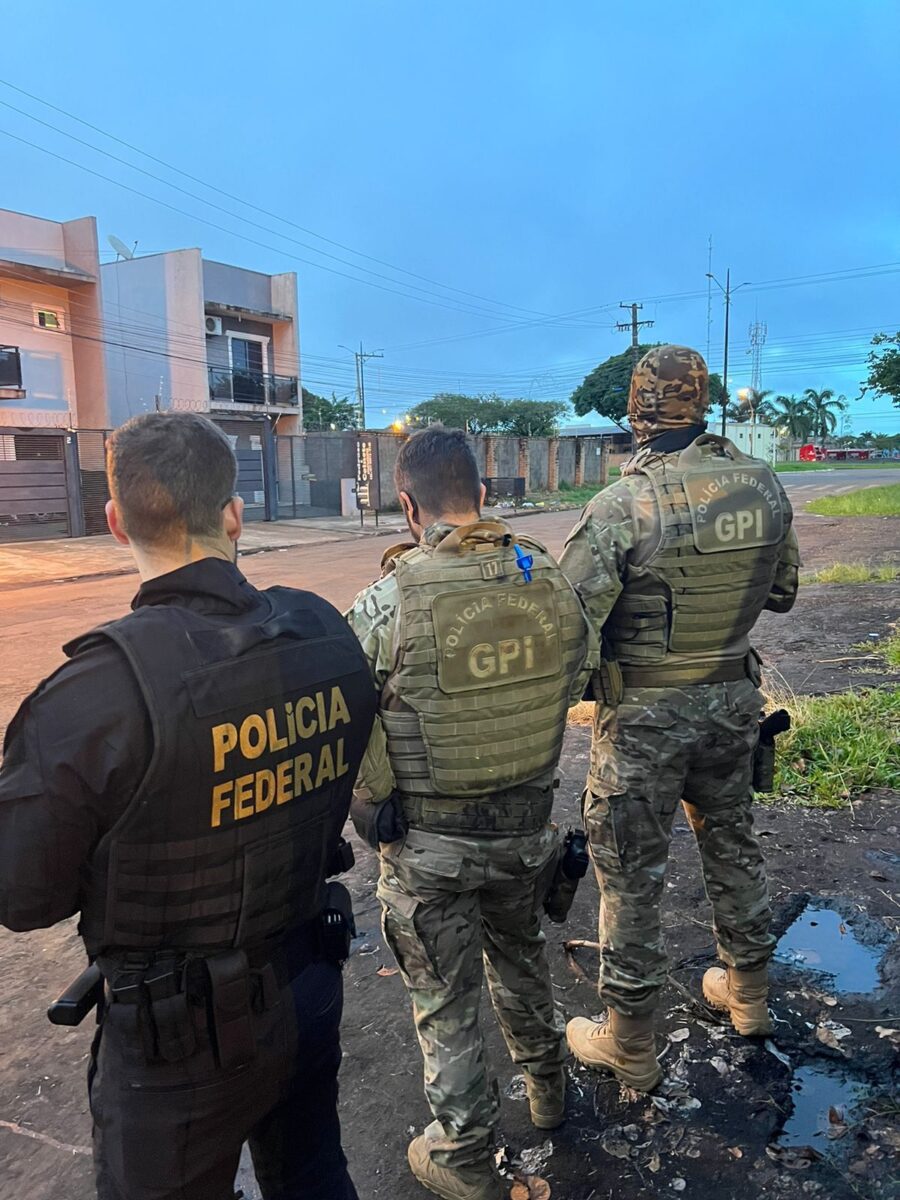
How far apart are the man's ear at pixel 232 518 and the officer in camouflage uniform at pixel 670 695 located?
109 centimetres

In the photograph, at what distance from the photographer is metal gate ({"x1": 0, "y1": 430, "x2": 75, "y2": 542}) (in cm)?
1791

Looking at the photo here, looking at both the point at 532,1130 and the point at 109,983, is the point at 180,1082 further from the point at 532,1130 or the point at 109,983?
the point at 532,1130

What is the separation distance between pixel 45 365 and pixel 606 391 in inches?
1665

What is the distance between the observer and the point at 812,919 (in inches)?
123

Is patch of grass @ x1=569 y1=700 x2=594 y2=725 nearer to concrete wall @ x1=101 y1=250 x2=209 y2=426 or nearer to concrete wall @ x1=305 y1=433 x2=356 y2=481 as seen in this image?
concrete wall @ x1=305 y1=433 x2=356 y2=481

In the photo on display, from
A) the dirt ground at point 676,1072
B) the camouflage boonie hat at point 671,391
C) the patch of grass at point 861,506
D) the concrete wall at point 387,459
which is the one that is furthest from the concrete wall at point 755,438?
the camouflage boonie hat at point 671,391

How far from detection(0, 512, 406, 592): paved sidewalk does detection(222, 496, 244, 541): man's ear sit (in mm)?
12576

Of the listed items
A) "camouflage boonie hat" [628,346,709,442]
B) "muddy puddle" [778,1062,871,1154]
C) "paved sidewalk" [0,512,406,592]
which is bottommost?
"muddy puddle" [778,1062,871,1154]

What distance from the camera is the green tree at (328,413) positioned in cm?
5144

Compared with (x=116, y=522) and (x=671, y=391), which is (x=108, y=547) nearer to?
(x=671, y=391)

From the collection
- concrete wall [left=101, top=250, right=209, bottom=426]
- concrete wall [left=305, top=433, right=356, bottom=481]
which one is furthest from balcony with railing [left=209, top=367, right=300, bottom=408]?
concrete wall [left=305, top=433, right=356, bottom=481]

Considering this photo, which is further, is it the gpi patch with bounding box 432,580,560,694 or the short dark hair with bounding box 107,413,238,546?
the gpi patch with bounding box 432,580,560,694

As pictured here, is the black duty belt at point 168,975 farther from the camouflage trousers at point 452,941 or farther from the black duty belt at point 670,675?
the black duty belt at point 670,675

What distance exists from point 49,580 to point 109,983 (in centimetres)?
1358
